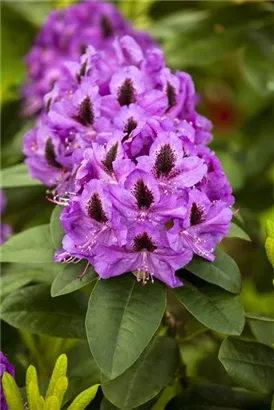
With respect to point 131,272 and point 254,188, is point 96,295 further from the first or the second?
point 254,188

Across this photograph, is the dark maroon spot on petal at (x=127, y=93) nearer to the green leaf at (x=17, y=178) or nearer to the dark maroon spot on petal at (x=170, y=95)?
the dark maroon spot on petal at (x=170, y=95)

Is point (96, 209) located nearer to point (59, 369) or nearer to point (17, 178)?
point (59, 369)

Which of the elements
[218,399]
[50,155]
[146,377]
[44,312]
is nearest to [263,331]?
[218,399]

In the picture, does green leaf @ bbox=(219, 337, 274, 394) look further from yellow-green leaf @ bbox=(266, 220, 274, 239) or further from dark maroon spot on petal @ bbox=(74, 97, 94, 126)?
dark maroon spot on petal @ bbox=(74, 97, 94, 126)

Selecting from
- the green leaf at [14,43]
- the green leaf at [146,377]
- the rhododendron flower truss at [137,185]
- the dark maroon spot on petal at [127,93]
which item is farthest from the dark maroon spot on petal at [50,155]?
the green leaf at [14,43]

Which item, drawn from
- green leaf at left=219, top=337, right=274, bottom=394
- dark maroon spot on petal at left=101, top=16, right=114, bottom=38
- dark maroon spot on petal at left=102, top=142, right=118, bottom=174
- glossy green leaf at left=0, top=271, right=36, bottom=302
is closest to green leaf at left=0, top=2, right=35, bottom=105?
dark maroon spot on petal at left=101, top=16, right=114, bottom=38

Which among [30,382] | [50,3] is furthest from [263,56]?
[30,382]
